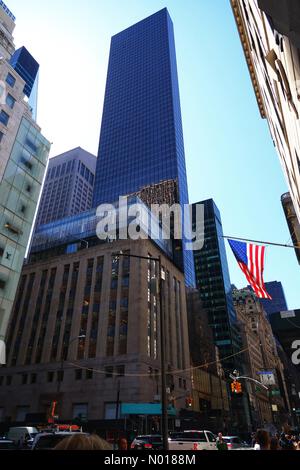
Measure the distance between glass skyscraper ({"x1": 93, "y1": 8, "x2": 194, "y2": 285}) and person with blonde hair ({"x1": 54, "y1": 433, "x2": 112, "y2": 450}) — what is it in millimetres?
116890

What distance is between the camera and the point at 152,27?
637ft

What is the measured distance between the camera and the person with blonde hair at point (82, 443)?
279cm

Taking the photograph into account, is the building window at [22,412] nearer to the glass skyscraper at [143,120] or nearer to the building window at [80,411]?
the building window at [80,411]

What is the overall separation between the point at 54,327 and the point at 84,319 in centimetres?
746

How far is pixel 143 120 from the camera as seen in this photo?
15812 centimetres

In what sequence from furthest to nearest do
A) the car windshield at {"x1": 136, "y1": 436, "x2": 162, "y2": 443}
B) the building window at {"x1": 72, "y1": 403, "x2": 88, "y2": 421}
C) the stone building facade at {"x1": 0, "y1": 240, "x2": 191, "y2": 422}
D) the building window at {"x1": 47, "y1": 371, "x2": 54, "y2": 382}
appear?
the building window at {"x1": 47, "y1": 371, "x2": 54, "y2": 382}, the stone building facade at {"x1": 0, "y1": 240, "x2": 191, "y2": 422}, the building window at {"x1": 72, "y1": 403, "x2": 88, "y2": 421}, the car windshield at {"x1": 136, "y1": 436, "x2": 162, "y2": 443}

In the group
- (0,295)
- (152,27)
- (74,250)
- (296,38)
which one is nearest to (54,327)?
(74,250)

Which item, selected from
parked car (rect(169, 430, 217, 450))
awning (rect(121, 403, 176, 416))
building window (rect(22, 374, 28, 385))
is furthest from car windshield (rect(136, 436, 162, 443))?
building window (rect(22, 374, 28, 385))

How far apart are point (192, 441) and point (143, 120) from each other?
156 m

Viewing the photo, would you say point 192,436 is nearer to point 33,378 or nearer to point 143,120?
point 33,378

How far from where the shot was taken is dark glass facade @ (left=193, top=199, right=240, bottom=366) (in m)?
128

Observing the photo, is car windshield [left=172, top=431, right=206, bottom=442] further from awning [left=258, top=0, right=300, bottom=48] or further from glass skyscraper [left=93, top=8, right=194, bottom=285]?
glass skyscraper [left=93, top=8, right=194, bottom=285]

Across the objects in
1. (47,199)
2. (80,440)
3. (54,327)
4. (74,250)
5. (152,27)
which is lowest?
(80,440)

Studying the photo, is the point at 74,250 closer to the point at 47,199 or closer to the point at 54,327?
the point at 54,327
